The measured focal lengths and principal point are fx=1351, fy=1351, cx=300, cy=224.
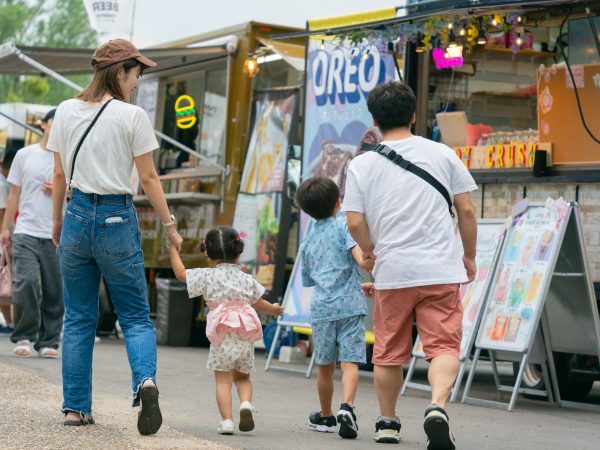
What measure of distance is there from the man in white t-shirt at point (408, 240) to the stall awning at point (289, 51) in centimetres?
673

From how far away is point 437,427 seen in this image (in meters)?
6.05

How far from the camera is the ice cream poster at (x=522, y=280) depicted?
888 cm

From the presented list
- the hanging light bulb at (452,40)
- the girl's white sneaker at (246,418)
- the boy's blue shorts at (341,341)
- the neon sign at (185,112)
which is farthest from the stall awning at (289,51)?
the girl's white sneaker at (246,418)

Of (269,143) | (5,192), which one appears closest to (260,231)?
(269,143)

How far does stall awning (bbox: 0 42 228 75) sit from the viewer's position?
13.9 m

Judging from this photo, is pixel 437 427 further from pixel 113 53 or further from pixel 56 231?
pixel 113 53

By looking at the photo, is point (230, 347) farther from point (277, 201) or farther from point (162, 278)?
point (162, 278)

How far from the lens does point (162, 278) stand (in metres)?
15.1

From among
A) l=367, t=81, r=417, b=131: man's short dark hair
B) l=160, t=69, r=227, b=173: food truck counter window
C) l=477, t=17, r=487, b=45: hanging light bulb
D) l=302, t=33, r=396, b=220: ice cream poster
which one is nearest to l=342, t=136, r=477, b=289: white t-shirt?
l=367, t=81, r=417, b=131: man's short dark hair

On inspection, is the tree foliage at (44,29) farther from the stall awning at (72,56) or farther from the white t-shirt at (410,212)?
the white t-shirt at (410,212)

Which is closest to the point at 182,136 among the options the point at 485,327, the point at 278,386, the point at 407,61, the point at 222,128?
the point at 222,128

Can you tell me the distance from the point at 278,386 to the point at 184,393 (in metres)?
1.21

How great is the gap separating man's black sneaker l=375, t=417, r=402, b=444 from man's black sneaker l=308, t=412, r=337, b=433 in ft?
1.78

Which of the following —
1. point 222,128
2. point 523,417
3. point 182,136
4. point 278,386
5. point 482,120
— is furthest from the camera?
point 182,136
